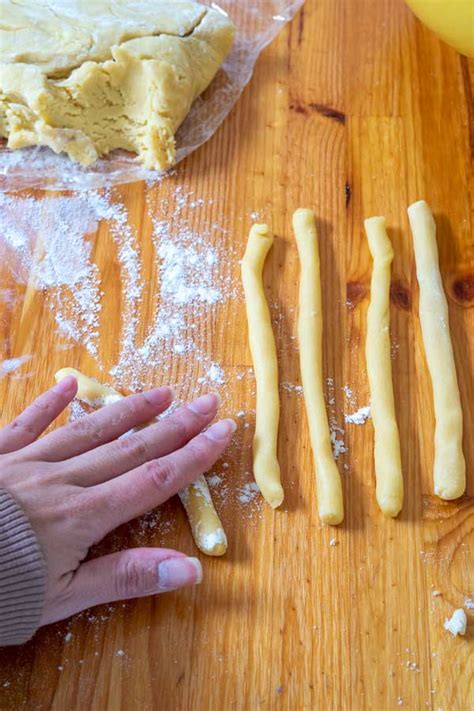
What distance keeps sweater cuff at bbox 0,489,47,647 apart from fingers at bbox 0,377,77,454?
0.53 feet

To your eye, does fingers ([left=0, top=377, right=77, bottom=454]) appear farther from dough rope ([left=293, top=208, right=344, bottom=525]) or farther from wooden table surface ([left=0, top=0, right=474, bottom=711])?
dough rope ([left=293, top=208, right=344, bottom=525])

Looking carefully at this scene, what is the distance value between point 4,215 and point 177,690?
0.94 metres

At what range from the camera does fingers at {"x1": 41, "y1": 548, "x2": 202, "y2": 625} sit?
3.30 feet

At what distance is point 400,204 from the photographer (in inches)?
58.4

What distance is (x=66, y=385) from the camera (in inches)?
46.6

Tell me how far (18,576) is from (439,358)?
0.75 m

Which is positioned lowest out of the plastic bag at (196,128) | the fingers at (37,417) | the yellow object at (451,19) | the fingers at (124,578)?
the fingers at (124,578)

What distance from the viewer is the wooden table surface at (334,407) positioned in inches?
40.6

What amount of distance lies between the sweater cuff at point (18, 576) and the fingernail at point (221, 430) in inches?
12.1

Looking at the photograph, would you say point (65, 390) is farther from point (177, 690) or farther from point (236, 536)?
point (177, 690)

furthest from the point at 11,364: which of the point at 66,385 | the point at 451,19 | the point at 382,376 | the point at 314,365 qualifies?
the point at 451,19

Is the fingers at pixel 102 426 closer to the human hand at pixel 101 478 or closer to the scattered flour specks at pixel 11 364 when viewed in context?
the human hand at pixel 101 478

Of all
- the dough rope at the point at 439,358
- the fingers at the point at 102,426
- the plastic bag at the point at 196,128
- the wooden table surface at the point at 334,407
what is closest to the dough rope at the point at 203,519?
the wooden table surface at the point at 334,407

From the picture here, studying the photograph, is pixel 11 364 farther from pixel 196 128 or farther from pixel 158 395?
pixel 196 128
